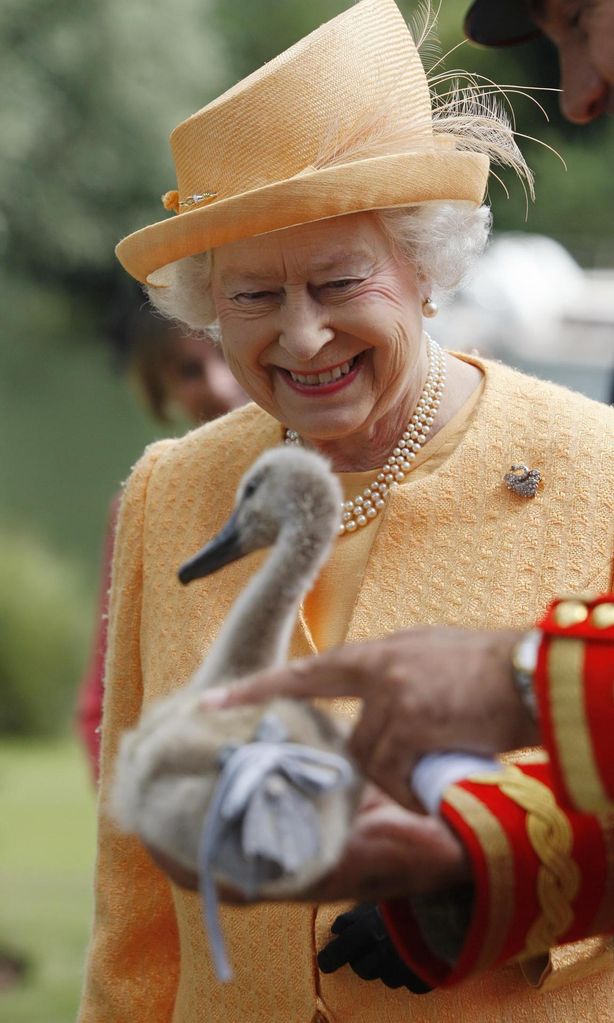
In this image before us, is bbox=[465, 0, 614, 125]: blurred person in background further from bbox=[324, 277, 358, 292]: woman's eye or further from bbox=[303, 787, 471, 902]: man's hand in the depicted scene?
bbox=[303, 787, 471, 902]: man's hand

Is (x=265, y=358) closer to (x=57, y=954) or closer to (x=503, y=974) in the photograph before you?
(x=503, y=974)

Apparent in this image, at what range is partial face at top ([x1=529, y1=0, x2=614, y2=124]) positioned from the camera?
1.79 m

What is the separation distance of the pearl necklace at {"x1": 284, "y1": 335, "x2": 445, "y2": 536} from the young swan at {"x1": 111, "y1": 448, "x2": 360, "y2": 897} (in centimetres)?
75

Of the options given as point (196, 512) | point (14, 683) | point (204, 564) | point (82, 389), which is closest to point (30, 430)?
point (82, 389)

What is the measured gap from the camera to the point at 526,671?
1280 millimetres

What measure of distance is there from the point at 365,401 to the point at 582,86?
24.3 inches

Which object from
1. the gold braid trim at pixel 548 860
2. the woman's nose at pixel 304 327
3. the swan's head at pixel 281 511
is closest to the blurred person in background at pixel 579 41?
the woman's nose at pixel 304 327

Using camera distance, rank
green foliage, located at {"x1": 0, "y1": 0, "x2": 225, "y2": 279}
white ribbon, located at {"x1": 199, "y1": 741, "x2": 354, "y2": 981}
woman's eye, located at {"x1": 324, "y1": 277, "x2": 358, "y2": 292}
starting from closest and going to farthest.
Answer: white ribbon, located at {"x1": 199, "y1": 741, "x2": 354, "y2": 981} < woman's eye, located at {"x1": 324, "y1": 277, "x2": 358, "y2": 292} < green foliage, located at {"x1": 0, "y1": 0, "x2": 225, "y2": 279}

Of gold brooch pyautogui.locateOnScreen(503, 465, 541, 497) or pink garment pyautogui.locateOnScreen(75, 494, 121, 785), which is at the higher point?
gold brooch pyautogui.locateOnScreen(503, 465, 541, 497)

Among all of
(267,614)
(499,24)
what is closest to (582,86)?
(499,24)

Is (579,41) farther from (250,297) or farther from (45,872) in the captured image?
(45,872)

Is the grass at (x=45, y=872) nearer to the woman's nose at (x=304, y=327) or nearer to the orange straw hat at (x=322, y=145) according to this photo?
the woman's nose at (x=304, y=327)

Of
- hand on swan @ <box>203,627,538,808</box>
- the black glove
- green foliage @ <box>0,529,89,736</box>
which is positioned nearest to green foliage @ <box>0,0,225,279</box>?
green foliage @ <box>0,529,89,736</box>

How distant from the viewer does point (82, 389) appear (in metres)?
12.4
